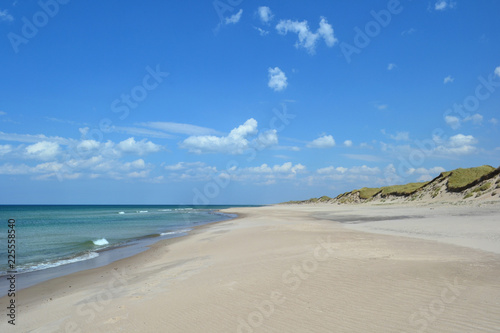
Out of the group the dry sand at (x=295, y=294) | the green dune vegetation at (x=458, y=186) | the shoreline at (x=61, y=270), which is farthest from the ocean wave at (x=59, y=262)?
the green dune vegetation at (x=458, y=186)

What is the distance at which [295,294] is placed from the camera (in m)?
7.13

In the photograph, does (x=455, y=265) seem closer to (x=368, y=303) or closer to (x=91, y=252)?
(x=368, y=303)

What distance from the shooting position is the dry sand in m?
5.57

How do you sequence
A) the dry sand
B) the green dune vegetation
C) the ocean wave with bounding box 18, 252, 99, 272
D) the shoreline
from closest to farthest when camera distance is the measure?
the dry sand → the shoreline → the ocean wave with bounding box 18, 252, 99, 272 → the green dune vegetation

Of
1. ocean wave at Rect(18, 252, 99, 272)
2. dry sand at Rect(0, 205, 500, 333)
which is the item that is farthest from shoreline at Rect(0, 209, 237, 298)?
dry sand at Rect(0, 205, 500, 333)

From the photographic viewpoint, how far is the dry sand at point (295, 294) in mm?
5570

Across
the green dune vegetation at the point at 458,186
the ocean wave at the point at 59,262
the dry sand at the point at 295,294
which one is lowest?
the ocean wave at the point at 59,262

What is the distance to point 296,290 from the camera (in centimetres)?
740

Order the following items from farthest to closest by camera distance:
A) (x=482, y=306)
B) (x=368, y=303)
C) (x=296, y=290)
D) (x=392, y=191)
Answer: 1. (x=392, y=191)
2. (x=296, y=290)
3. (x=368, y=303)
4. (x=482, y=306)

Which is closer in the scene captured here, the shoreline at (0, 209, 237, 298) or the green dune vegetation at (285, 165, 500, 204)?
the shoreline at (0, 209, 237, 298)

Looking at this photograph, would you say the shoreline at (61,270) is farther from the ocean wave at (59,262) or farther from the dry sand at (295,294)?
the dry sand at (295,294)

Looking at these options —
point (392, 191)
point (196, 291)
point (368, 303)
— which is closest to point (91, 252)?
point (196, 291)

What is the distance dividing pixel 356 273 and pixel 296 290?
2.01 meters

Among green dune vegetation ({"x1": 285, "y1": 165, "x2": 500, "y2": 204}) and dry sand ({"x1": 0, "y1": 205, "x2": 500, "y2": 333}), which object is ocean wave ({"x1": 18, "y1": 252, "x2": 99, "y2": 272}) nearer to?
dry sand ({"x1": 0, "y1": 205, "x2": 500, "y2": 333})
